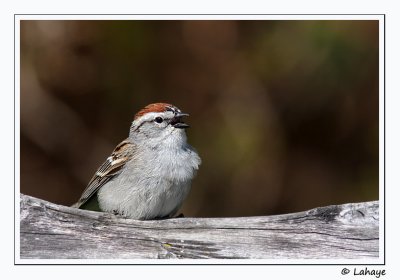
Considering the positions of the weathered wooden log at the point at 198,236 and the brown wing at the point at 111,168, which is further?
the brown wing at the point at 111,168

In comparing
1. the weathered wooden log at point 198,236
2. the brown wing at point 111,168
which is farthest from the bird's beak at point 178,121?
the weathered wooden log at point 198,236

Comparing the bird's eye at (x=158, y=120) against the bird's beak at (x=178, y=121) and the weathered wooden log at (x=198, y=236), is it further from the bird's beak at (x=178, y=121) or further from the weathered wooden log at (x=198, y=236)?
the weathered wooden log at (x=198, y=236)

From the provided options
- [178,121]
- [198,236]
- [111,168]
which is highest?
[178,121]

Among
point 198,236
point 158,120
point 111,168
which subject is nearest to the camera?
point 198,236

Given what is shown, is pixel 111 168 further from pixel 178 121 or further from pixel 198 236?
pixel 198 236

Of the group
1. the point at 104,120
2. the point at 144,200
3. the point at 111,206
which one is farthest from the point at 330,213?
the point at 104,120

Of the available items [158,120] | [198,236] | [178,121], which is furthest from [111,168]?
[198,236]
